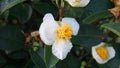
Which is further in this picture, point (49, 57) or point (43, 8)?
point (43, 8)

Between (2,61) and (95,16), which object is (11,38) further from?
(95,16)

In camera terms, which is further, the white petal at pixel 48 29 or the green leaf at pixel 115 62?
the green leaf at pixel 115 62

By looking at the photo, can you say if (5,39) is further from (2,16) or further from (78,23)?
(78,23)

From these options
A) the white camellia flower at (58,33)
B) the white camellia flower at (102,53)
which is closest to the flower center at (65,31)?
the white camellia flower at (58,33)

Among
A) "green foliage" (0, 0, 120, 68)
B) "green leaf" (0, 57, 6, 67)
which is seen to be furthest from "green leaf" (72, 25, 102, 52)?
"green leaf" (0, 57, 6, 67)

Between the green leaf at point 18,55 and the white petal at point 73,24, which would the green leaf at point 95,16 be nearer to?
the white petal at point 73,24

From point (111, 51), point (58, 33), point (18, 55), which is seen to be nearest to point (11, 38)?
point (18, 55)
